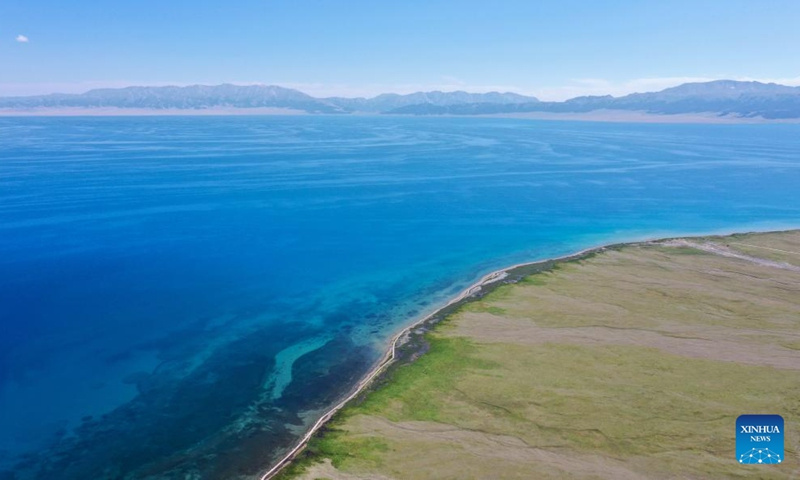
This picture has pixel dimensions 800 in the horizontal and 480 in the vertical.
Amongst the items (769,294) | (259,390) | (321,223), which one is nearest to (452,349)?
(259,390)

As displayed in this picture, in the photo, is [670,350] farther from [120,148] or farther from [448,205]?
[120,148]

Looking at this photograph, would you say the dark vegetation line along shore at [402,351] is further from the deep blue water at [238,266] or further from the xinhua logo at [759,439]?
the xinhua logo at [759,439]

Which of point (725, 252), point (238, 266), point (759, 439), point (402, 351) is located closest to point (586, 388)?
point (759, 439)

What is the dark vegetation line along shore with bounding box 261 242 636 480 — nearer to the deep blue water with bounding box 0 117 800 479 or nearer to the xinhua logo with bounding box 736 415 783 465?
the deep blue water with bounding box 0 117 800 479

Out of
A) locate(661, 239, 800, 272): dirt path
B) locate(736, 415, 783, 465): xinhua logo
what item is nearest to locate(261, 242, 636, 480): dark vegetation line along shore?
locate(661, 239, 800, 272): dirt path

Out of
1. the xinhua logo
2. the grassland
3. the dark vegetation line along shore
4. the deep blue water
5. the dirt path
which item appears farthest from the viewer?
the dirt path

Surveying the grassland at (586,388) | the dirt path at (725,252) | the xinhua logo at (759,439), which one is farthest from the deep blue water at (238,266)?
the xinhua logo at (759,439)
